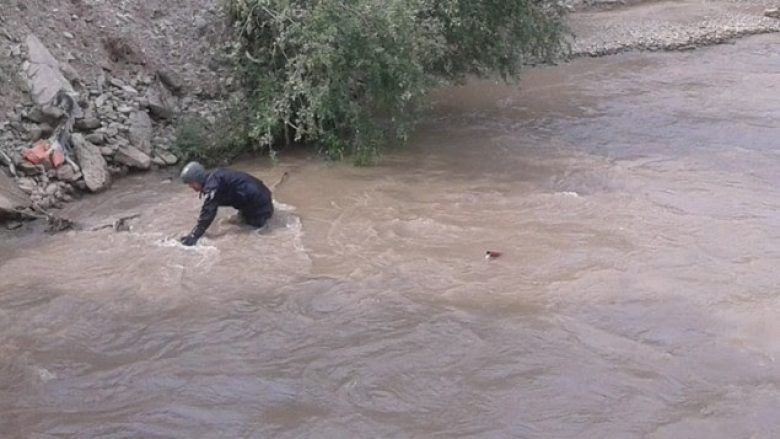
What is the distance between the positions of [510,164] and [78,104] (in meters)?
5.71

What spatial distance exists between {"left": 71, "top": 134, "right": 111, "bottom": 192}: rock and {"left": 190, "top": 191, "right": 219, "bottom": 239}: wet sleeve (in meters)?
2.33

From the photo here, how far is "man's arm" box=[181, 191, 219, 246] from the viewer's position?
938 cm

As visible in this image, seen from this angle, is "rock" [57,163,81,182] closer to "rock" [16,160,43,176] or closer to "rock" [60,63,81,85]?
"rock" [16,160,43,176]

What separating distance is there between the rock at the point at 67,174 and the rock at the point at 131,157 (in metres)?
0.66

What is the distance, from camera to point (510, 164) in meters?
12.3

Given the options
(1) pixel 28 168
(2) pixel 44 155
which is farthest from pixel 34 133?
(1) pixel 28 168

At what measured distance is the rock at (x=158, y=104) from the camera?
494 inches

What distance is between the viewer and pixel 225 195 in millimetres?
9578

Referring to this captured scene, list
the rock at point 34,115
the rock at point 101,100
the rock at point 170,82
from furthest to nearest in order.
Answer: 1. the rock at point 170,82
2. the rock at point 101,100
3. the rock at point 34,115

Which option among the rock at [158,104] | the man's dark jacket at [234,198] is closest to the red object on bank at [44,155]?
the rock at [158,104]

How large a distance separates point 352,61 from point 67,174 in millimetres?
3771

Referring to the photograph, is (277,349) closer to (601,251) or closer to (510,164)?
(601,251)

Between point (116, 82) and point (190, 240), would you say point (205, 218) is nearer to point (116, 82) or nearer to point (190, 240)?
point (190, 240)

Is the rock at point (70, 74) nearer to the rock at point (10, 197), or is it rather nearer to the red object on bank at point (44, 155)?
the red object on bank at point (44, 155)
